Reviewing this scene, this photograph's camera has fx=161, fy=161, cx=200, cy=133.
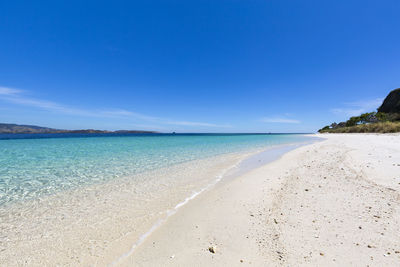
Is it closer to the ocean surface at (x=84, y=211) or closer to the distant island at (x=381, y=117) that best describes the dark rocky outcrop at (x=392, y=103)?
the distant island at (x=381, y=117)

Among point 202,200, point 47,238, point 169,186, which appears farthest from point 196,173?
point 47,238

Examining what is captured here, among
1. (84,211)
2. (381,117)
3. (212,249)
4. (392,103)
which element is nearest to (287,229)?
(212,249)

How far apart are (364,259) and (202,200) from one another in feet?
11.4

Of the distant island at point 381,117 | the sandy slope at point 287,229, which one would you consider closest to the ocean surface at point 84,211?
the sandy slope at point 287,229

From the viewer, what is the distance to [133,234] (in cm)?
325

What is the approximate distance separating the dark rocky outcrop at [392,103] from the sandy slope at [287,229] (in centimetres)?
9441

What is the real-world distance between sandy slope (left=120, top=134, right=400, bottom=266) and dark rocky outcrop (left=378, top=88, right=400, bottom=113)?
94406mm

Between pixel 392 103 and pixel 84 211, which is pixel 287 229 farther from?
pixel 392 103

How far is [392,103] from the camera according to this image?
68625 mm

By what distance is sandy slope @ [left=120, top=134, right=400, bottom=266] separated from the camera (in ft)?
7.66

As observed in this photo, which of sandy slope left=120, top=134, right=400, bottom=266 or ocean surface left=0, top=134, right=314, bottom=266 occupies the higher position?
sandy slope left=120, top=134, right=400, bottom=266

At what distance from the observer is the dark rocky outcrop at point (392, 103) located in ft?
214

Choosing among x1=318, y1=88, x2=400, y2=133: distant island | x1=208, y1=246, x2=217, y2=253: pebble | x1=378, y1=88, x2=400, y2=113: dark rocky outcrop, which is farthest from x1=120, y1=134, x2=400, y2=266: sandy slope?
x1=378, y1=88, x2=400, y2=113: dark rocky outcrop

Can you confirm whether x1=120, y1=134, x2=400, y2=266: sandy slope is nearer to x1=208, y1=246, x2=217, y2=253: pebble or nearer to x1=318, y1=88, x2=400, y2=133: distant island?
x1=208, y1=246, x2=217, y2=253: pebble
